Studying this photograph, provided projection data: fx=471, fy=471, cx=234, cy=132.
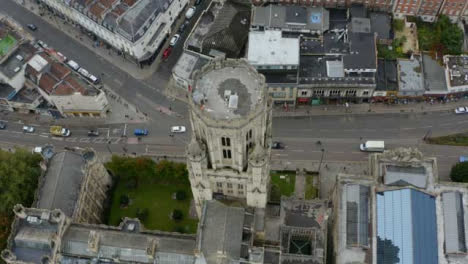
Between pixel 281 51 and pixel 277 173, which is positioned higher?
pixel 281 51

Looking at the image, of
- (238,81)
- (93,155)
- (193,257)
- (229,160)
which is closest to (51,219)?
(93,155)

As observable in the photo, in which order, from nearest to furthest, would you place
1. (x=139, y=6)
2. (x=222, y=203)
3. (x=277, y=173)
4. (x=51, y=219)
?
(x=222, y=203)
(x=51, y=219)
(x=277, y=173)
(x=139, y=6)

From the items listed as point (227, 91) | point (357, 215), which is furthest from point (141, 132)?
point (227, 91)

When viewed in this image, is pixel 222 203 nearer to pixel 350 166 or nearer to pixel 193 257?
pixel 193 257

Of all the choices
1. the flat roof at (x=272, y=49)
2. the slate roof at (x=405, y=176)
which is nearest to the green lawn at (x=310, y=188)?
the slate roof at (x=405, y=176)

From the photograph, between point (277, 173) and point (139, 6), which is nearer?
point (277, 173)

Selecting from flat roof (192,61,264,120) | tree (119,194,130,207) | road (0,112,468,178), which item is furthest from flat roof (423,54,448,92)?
tree (119,194,130,207)
